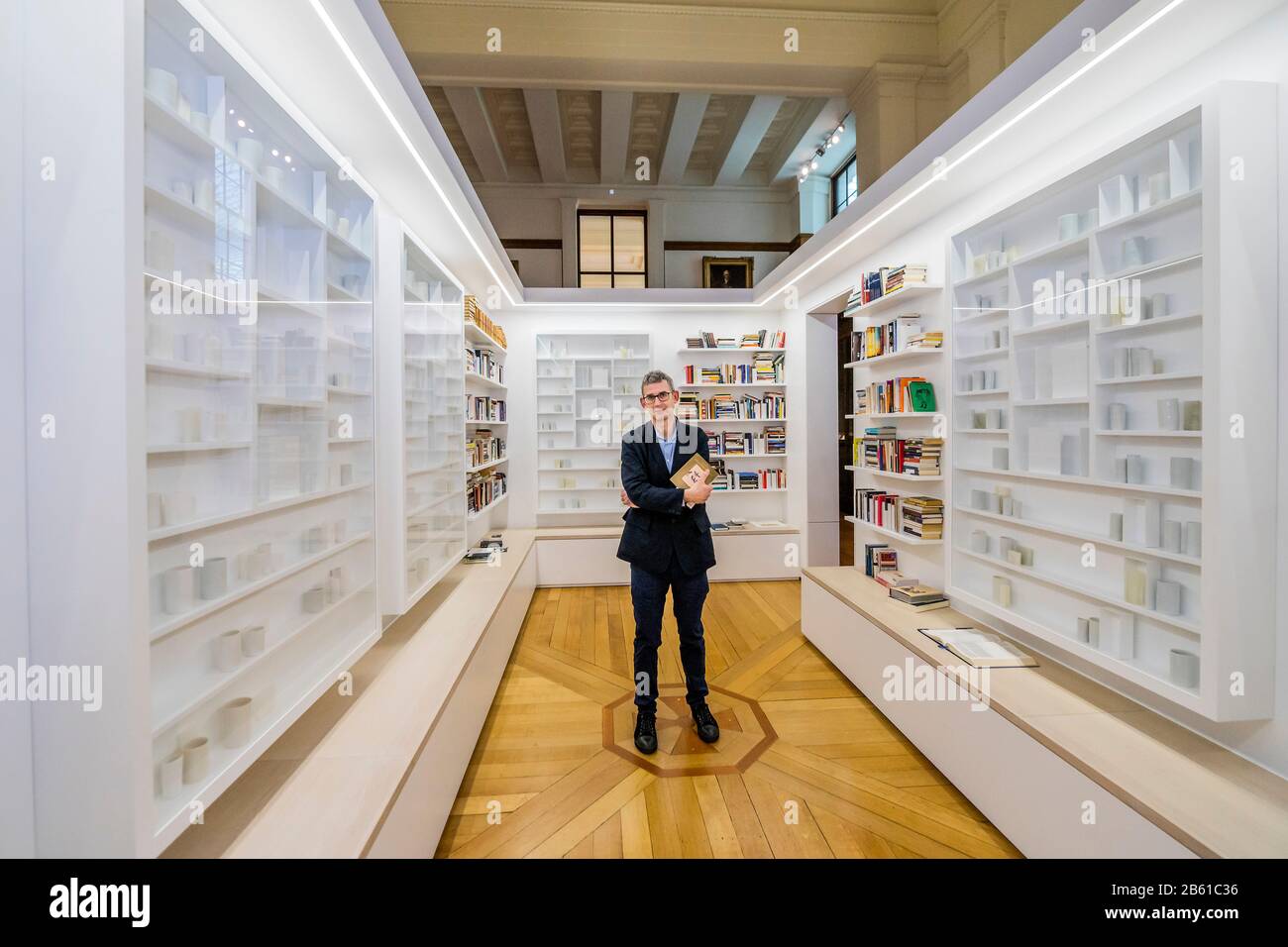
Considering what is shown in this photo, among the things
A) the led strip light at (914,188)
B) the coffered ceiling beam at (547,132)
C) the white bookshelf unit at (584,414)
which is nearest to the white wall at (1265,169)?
the led strip light at (914,188)

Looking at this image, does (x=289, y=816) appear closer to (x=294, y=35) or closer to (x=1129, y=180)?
(x=294, y=35)

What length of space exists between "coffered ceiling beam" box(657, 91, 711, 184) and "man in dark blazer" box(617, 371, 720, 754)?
474 centimetres

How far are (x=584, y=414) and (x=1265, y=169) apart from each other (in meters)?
5.52

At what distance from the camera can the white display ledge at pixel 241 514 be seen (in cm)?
145

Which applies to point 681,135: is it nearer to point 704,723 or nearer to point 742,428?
point 742,428

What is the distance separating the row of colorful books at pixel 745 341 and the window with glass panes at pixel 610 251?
1978mm

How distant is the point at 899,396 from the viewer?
382cm

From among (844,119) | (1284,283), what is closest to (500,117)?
(844,119)

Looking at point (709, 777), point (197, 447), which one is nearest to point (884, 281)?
point (709, 777)

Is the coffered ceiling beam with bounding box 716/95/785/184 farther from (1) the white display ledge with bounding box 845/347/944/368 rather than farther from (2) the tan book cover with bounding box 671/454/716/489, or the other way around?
(2) the tan book cover with bounding box 671/454/716/489

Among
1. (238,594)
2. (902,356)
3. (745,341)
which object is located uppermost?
(745,341)

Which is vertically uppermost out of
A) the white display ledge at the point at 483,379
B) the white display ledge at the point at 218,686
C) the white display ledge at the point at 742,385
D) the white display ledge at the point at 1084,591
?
the white display ledge at the point at 742,385

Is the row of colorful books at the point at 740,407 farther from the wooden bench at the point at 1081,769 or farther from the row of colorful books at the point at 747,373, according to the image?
the wooden bench at the point at 1081,769

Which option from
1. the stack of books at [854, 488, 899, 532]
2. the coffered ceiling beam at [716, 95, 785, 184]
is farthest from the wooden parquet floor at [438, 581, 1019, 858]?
the coffered ceiling beam at [716, 95, 785, 184]
